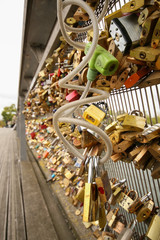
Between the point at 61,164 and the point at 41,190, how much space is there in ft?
3.16

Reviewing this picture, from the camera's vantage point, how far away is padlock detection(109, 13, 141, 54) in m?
0.63

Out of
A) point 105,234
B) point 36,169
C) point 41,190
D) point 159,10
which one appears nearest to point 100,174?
point 159,10

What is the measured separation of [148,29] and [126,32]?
84mm

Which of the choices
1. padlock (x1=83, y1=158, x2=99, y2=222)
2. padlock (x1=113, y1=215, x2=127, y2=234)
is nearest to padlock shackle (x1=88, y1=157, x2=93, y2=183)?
padlock (x1=83, y1=158, x2=99, y2=222)

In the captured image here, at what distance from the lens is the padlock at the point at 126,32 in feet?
2.08

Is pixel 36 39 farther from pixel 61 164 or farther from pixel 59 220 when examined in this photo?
A: pixel 59 220

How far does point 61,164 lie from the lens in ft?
9.63

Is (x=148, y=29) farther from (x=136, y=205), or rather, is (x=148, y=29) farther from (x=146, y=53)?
(x=136, y=205)

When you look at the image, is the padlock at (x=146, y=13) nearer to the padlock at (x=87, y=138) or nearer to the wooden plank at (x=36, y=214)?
the padlock at (x=87, y=138)

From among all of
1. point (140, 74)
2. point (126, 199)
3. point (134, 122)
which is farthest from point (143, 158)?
point (126, 199)

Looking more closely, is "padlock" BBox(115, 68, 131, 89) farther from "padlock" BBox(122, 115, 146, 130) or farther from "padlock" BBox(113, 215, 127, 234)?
"padlock" BBox(113, 215, 127, 234)

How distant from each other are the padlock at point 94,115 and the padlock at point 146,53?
33 centimetres

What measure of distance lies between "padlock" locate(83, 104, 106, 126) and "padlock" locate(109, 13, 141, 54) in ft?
1.07

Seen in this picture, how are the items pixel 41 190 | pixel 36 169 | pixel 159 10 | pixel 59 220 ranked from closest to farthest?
pixel 159 10 → pixel 59 220 → pixel 41 190 → pixel 36 169
